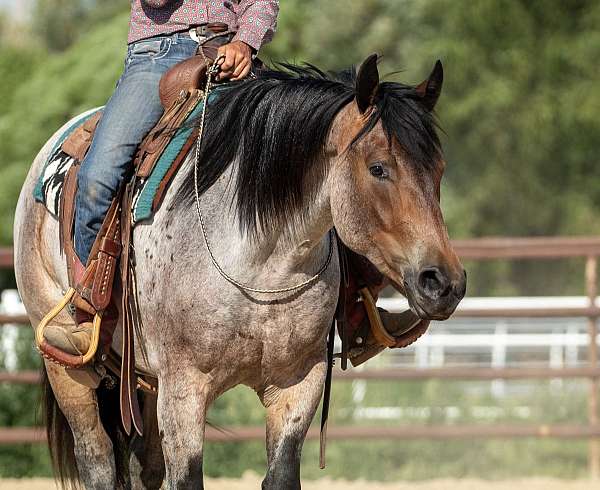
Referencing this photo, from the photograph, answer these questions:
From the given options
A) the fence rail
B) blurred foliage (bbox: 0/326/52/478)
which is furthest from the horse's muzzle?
blurred foliage (bbox: 0/326/52/478)

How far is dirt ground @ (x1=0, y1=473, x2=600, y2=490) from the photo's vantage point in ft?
22.4

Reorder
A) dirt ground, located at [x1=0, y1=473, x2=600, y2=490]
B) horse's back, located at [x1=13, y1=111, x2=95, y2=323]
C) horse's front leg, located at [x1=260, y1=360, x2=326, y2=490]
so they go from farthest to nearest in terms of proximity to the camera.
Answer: dirt ground, located at [x1=0, y1=473, x2=600, y2=490] → horse's back, located at [x1=13, y1=111, x2=95, y2=323] → horse's front leg, located at [x1=260, y1=360, x2=326, y2=490]

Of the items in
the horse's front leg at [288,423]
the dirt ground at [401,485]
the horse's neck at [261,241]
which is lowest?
the dirt ground at [401,485]

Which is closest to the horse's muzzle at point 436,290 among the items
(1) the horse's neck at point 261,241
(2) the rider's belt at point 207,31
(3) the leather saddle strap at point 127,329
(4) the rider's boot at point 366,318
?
(1) the horse's neck at point 261,241

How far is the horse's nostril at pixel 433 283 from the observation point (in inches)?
120

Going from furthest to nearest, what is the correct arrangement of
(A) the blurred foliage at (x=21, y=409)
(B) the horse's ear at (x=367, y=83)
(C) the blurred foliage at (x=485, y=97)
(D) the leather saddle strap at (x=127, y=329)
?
(C) the blurred foliage at (x=485, y=97) → (A) the blurred foliage at (x=21, y=409) → (D) the leather saddle strap at (x=127, y=329) → (B) the horse's ear at (x=367, y=83)

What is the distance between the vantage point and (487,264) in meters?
18.6

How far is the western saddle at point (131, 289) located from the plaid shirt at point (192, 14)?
0.22 ft

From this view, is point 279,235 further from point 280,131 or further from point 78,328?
point 78,328

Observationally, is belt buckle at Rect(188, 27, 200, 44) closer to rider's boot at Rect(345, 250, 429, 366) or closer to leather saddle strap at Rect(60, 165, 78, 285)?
leather saddle strap at Rect(60, 165, 78, 285)

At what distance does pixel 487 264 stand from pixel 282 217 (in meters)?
15.4

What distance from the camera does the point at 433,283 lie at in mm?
3059

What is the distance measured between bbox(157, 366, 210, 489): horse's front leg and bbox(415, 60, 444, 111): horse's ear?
112cm

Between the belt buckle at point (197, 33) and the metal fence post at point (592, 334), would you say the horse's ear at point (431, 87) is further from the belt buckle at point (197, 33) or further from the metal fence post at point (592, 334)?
the metal fence post at point (592, 334)
